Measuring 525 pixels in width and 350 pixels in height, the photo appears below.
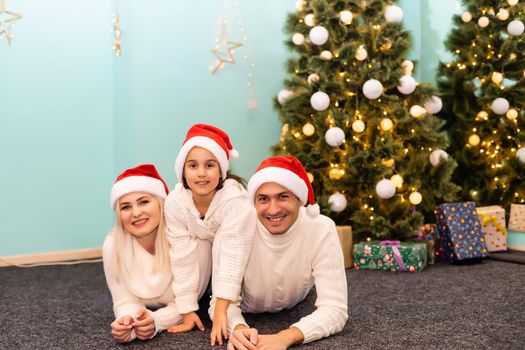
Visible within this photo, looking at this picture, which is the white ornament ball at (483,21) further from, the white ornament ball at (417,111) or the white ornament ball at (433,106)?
the white ornament ball at (417,111)

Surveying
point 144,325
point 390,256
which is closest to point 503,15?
point 390,256

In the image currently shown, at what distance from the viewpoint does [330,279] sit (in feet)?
5.99

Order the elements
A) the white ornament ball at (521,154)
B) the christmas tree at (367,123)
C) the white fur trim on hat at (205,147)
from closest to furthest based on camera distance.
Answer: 1. the white fur trim on hat at (205,147)
2. the christmas tree at (367,123)
3. the white ornament ball at (521,154)

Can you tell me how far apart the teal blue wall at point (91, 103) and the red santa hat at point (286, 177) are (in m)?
1.94

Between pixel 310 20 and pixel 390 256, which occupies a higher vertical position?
pixel 310 20

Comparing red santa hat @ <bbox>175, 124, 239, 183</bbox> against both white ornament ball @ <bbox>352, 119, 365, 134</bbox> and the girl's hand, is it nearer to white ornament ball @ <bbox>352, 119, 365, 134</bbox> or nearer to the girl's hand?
the girl's hand

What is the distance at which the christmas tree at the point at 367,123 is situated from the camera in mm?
3227

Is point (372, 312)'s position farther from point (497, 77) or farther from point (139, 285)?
point (497, 77)

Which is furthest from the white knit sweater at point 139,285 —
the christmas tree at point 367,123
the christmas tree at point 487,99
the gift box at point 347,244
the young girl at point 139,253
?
the christmas tree at point 487,99

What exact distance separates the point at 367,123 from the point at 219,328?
1.86 meters

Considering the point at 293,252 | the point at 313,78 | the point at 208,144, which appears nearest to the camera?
the point at 293,252

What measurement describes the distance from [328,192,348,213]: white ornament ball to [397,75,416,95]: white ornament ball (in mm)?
724

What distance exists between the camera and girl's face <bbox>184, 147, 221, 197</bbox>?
199cm

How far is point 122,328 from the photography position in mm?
1767
